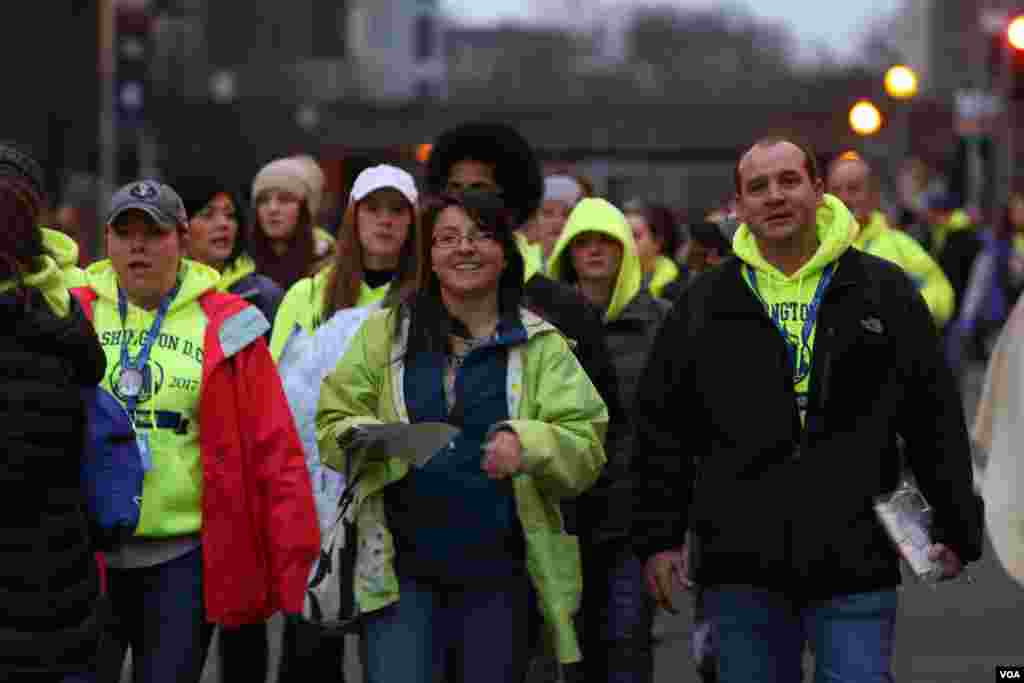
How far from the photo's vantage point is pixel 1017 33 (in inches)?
759

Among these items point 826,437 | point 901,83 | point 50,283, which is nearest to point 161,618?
point 50,283

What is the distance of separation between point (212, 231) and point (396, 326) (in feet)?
9.71

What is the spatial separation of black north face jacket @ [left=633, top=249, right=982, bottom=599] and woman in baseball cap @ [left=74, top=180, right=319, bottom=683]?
4.37 feet

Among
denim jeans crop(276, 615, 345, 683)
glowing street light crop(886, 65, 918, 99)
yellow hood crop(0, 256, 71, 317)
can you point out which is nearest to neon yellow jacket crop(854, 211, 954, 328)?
denim jeans crop(276, 615, 345, 683)

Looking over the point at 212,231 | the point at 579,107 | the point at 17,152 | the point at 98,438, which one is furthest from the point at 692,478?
the point at 579,107

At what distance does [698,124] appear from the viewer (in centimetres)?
7556

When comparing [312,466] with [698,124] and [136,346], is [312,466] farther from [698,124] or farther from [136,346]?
[698,124]

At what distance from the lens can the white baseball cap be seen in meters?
7.71

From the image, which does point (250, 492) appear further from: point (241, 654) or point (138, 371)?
point (241, 654)

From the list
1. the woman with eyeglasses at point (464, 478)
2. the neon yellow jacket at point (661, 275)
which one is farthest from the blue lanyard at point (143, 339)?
the neon yellow jacket at point (661, 275)

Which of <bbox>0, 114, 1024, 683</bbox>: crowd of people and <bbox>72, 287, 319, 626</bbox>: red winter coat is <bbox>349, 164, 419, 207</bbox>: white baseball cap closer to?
<bbox>0, 114, 1024, 683</bbox>: crowd of people

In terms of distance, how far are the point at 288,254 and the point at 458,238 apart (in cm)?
367

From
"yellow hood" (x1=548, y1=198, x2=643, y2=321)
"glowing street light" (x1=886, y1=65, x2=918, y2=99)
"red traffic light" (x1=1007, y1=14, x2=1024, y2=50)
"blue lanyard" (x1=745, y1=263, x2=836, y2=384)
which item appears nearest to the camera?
"blue lanyard" (x1=745, y1=263, x2=836, y2=384)

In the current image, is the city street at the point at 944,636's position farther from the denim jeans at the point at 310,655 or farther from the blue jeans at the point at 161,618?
the blue jeans at the point at 161,618
